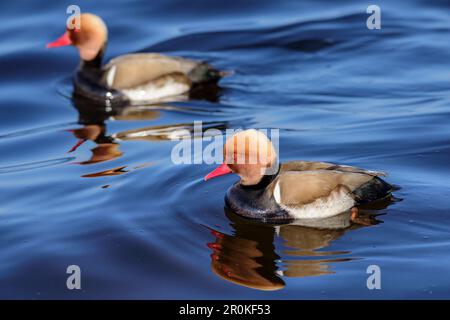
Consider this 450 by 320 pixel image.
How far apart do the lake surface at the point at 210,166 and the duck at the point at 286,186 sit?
0.19 m

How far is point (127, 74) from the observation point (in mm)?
13664

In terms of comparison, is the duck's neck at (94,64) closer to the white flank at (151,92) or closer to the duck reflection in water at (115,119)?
the duck reflection in water at (115,119)

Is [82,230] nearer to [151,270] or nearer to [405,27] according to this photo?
[151,270]

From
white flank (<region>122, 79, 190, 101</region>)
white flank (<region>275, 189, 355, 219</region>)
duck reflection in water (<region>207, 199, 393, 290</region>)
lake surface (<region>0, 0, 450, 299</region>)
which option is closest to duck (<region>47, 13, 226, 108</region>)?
white flank (<region>122, 79, 190, 101</region>)

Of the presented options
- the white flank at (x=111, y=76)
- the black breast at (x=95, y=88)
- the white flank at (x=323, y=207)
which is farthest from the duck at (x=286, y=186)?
the white flank at (x=111, y=76)

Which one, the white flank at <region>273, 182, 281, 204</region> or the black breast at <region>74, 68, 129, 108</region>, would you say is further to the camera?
the black breast at <region>74, 68, 129, 108</region>

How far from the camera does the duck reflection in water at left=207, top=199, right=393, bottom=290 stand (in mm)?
8062

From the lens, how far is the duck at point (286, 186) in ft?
29.1

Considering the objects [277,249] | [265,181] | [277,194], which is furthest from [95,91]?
[277,249]

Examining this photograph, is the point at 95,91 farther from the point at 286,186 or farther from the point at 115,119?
the point at 286,186

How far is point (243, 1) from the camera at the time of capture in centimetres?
1828

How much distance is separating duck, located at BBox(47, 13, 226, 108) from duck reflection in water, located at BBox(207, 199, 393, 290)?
4680 mm

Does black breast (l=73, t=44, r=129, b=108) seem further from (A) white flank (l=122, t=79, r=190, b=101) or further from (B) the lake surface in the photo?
(B) the lake surface

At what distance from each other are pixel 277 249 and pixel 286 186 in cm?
74
